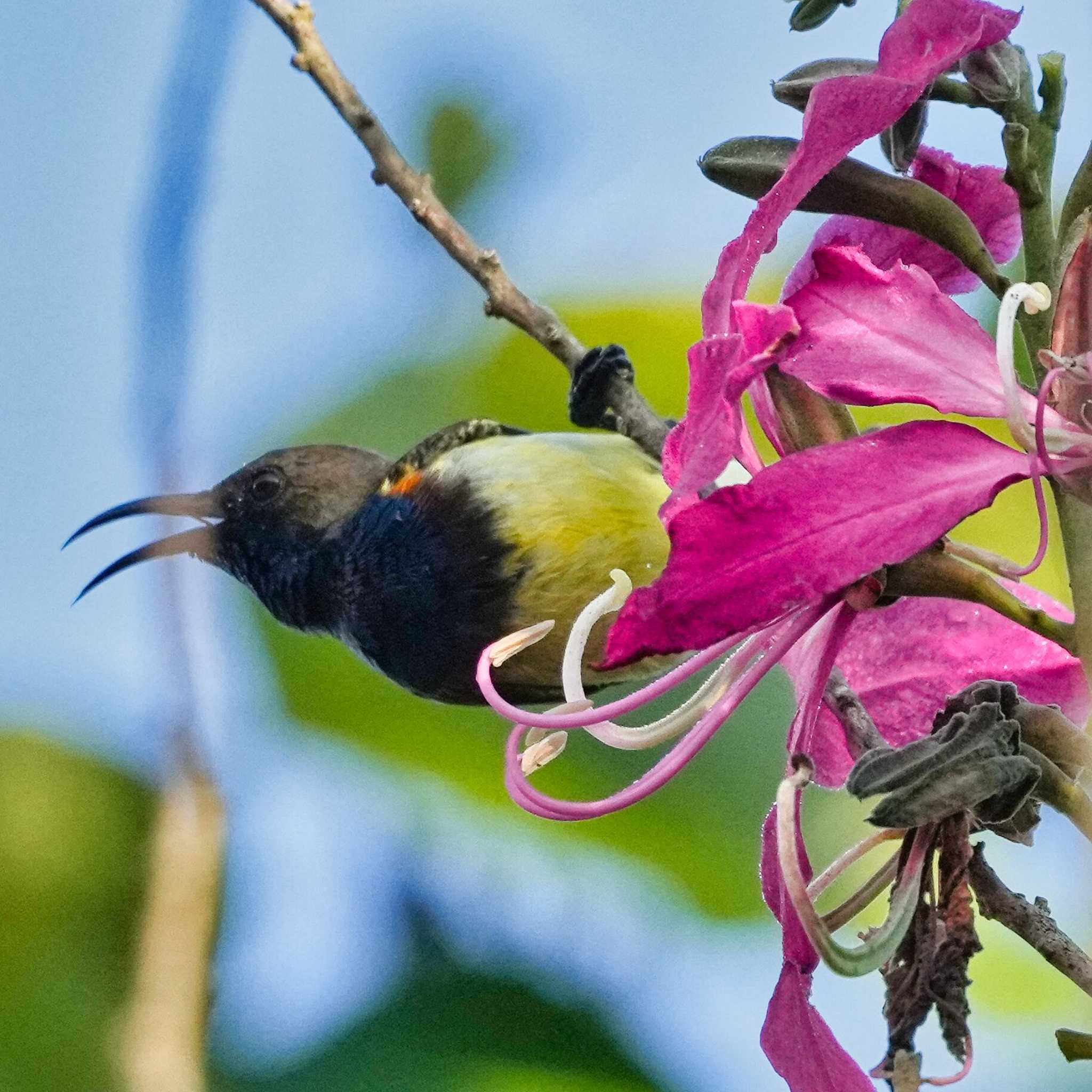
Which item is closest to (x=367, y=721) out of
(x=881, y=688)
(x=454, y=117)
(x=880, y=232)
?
(x=454, y=117)

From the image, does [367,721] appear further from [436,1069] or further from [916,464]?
[916,464]

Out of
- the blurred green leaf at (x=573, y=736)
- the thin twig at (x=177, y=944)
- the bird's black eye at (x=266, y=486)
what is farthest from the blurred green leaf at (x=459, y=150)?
the thin twig at (x=177, y=944)

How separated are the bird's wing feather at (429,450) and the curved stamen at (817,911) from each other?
46.1 inches

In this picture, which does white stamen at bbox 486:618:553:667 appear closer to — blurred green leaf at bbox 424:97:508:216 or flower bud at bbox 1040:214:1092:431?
flower bud at bbox 1040:214:1092:431

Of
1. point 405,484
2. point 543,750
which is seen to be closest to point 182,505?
point 405,484

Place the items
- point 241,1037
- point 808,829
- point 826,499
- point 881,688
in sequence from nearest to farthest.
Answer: point 826,499
point 881,688
point 808,829
point 241,1037

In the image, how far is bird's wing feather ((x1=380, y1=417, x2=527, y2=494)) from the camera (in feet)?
5.21

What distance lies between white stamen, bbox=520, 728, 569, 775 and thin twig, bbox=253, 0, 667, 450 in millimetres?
465

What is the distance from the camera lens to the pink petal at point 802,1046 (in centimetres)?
41

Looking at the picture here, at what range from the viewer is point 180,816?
5.81 feet

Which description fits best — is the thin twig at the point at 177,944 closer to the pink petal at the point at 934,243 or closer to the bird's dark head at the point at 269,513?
the bird's dark head at the point at 269,513

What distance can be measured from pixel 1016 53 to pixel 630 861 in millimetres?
1439

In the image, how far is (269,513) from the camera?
1.65 metres

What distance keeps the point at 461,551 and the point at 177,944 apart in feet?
2.44
